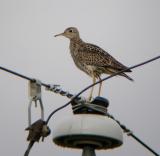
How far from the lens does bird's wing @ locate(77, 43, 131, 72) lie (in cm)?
1742

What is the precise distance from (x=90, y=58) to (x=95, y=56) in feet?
0.69

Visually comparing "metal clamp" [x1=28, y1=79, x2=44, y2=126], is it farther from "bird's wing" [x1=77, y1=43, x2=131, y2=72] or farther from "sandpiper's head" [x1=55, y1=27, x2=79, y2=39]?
"sandpiper's head" [x1=55, y1=27, x2=79, y2=39]

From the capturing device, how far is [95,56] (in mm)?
18250

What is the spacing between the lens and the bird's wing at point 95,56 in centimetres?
1742

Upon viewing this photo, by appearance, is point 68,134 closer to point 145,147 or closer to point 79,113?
point 79,113

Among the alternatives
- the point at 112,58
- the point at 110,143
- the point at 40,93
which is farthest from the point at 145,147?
the point at 112,58

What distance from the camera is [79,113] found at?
24.3 ft

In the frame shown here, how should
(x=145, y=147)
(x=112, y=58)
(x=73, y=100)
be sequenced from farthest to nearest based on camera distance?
(x=112, y=58)
(x=145, y=147)
(x=73, y=100)

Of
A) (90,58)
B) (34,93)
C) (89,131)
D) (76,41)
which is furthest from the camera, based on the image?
(76,41)

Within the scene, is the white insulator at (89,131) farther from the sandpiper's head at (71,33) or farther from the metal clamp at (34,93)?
the sandpiper's head at (71,33)

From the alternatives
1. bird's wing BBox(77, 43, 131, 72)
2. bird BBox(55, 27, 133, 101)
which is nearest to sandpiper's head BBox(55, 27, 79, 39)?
bird BBox(55, 27, 133, 101)

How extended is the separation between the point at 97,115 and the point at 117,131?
259mm

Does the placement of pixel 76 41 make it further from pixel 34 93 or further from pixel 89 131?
pixel 89 131

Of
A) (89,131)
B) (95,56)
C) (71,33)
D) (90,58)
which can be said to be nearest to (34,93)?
(89,131)
